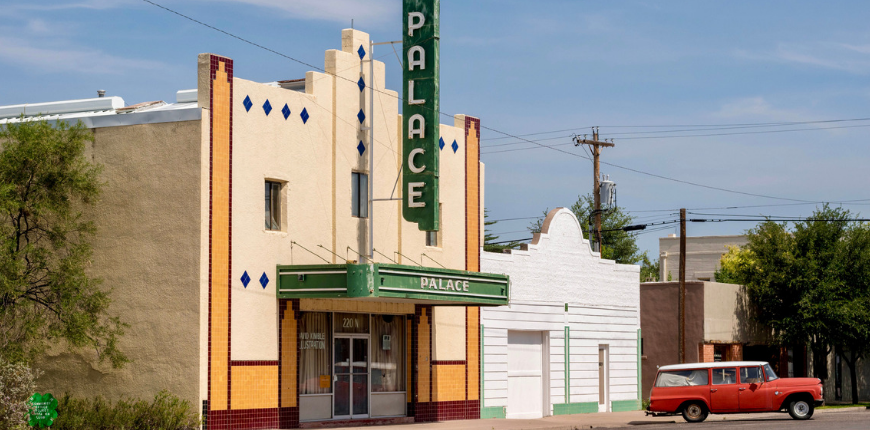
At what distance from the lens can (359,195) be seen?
25812 mm

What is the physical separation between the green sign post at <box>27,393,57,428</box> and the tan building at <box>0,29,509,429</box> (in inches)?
105

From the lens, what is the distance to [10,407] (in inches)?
736

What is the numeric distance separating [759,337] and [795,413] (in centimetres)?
1477

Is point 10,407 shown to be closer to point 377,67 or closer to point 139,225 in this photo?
point 139,225

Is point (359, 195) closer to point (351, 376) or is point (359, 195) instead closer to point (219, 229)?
point (351, 376)

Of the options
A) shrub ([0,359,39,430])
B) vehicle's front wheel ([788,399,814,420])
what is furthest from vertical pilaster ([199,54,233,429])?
vehicle's front wheel ([788,399,814,420])

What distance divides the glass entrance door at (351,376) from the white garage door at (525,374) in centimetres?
598

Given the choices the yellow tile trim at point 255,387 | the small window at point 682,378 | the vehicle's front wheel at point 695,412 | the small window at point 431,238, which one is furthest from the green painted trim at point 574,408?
the yellow tile trim at point 255,387

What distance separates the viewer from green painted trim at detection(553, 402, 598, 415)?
32.1 meters

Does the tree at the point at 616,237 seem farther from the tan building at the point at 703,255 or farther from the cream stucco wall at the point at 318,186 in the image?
the cream stucco wall at the point at 318,186

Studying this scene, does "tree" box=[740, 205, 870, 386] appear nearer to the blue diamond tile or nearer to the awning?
the awning

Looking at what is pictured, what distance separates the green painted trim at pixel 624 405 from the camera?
34.8 m

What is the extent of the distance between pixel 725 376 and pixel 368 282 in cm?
1149

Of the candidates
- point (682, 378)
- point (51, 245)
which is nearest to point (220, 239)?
point (51, 245)
